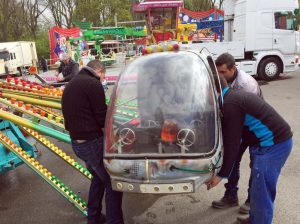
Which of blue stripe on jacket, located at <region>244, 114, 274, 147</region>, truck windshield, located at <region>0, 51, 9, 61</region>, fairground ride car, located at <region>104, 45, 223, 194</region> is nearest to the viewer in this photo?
fairground ride car, located at <region>104, 45, 223, 194</region>

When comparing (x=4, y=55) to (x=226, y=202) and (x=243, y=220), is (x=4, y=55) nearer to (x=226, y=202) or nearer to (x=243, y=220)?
(x=226, y=202)

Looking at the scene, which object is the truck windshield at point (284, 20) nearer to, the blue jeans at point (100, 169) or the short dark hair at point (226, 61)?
the short dark hair at point (226, 61)

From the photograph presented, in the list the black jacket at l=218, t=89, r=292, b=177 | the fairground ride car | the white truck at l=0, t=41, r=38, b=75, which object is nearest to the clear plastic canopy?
the fairground ride car

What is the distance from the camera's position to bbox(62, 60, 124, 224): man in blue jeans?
294cm

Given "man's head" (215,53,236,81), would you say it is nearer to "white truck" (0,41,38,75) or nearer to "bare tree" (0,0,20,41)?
"white truck" (0,41,38,75)

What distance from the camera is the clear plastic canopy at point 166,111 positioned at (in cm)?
241

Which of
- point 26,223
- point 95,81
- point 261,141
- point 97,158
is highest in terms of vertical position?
point 95,81

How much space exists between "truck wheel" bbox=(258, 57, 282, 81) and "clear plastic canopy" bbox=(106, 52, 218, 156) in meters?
11.4

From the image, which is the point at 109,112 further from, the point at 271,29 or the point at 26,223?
the point at 271,29

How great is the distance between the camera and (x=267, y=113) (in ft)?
8.28

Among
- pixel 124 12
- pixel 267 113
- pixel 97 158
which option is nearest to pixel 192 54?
pixel 267 113

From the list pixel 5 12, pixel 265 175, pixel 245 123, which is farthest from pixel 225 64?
pixel 5 12

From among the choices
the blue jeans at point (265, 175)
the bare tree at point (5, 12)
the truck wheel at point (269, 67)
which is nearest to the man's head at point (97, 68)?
the blue jeans at point (265, 175)

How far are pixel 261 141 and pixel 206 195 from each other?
1.63 metres
